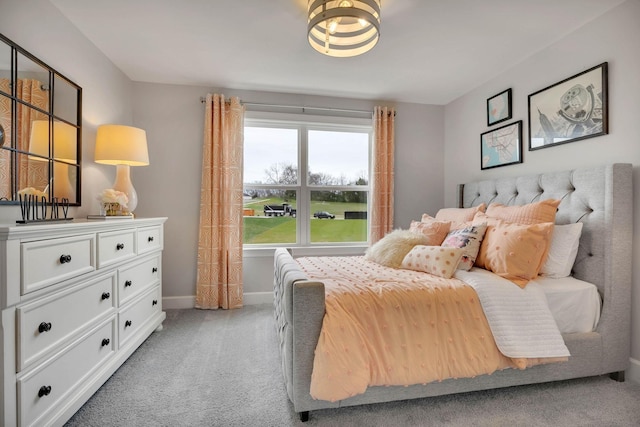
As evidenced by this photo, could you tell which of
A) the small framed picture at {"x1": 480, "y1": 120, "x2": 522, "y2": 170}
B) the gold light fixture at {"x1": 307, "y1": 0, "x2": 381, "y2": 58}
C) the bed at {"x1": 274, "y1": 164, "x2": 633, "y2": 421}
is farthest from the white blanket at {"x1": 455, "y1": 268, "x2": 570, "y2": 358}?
the gold light fixture at {"x1": 307, "y1": 0, "x2": 381, "y2": 58}

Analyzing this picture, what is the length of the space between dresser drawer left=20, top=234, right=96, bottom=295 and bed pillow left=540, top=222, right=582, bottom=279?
2744 millimetres

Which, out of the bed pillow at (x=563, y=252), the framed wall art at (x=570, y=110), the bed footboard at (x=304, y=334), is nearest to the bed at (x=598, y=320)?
the bed footboard at (x=304, y=334)

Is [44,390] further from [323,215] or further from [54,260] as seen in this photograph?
[323,215]

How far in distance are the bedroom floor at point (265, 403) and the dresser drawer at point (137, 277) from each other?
0.47 m

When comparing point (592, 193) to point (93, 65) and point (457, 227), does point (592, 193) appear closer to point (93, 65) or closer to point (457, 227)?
point (457, 227)

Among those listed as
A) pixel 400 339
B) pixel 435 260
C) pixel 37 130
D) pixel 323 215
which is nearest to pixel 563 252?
pixel 435 260

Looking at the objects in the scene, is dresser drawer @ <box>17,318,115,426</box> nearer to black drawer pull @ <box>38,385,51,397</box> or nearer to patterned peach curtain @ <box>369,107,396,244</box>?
black drawer pull @ <box>38,385,51,397</box>

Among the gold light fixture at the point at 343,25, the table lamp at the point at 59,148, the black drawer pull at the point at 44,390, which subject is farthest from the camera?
the table lamp at the point at 59,148

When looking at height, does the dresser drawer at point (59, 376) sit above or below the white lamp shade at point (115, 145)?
below

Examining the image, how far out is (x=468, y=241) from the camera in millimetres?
2068

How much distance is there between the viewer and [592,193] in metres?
1.90

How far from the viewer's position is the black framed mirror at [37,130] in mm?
1543

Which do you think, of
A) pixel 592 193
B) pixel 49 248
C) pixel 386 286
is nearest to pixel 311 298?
pixel 386 286

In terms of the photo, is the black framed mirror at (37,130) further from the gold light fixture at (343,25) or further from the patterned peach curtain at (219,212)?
the gold light fixture at (343,25)
